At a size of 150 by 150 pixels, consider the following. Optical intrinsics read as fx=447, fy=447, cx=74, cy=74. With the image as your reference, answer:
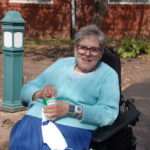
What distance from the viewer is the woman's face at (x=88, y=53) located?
3428 millimetres

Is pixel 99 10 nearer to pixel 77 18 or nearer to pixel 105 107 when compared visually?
pixel 77 18

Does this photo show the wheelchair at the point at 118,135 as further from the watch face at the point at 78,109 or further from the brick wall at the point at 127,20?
the brick wall at the point at 127,20

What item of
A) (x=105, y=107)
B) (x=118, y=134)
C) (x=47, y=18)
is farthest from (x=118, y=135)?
(x=47, y=18)

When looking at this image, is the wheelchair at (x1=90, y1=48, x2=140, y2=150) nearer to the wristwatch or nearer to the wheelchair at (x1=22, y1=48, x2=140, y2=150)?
the wheelchair at (x1=22, y1=48, x2=140, y2=150)

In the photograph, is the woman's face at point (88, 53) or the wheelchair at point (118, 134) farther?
the woman's face at point (88, 53)

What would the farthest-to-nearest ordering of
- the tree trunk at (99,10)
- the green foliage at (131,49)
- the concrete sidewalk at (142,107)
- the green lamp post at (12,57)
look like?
the green foliage at (131,49) → the tree trunk at (99,10) → the green lamp post at (12,57) → the concrete sidewalk at (142,107)

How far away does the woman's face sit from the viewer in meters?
3.43

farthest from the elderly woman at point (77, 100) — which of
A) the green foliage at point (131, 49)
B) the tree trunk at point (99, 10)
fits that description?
the green foliage at point (131, 49)

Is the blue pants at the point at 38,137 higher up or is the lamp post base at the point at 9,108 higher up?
the blue pants at the point at 38,137

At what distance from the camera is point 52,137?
3.27 meters

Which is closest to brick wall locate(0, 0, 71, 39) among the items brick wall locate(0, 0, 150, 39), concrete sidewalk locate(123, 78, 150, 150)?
brick wall locate(0, 0, 150, 39)

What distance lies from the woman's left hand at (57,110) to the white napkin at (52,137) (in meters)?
0.09

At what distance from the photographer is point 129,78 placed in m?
9.24

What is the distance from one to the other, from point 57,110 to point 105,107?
1.18 feet
